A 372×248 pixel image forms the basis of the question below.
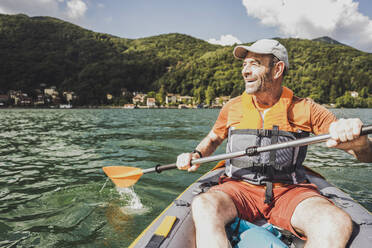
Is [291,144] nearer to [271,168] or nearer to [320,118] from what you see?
[271,168]

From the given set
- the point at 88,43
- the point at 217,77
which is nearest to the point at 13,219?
the point at 217,77

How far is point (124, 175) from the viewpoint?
3.39m

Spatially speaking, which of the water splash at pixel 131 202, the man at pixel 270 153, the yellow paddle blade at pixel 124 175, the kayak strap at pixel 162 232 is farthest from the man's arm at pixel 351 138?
the water splash at pixel 131 202

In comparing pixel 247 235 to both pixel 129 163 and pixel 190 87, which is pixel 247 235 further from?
pixel 190 87

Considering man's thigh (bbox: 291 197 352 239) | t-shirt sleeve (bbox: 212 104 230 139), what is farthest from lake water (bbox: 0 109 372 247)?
man's thigh (bbox: 291 197 352 239)

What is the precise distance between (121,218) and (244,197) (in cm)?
180

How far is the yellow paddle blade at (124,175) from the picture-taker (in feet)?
10.9

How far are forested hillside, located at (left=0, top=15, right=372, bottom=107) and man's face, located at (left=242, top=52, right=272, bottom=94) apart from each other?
78.7 meters

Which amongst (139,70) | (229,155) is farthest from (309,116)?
(139,70)

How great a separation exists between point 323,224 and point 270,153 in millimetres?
750

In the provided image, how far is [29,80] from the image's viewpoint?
93.5 metres

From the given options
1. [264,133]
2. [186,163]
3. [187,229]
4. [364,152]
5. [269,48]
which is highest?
[269,48]

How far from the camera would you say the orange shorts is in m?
1.99

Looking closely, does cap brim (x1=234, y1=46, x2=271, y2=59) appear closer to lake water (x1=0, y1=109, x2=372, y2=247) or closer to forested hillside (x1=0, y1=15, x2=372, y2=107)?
lake water (x1=0, y1=109, x2=372, y2=247)
